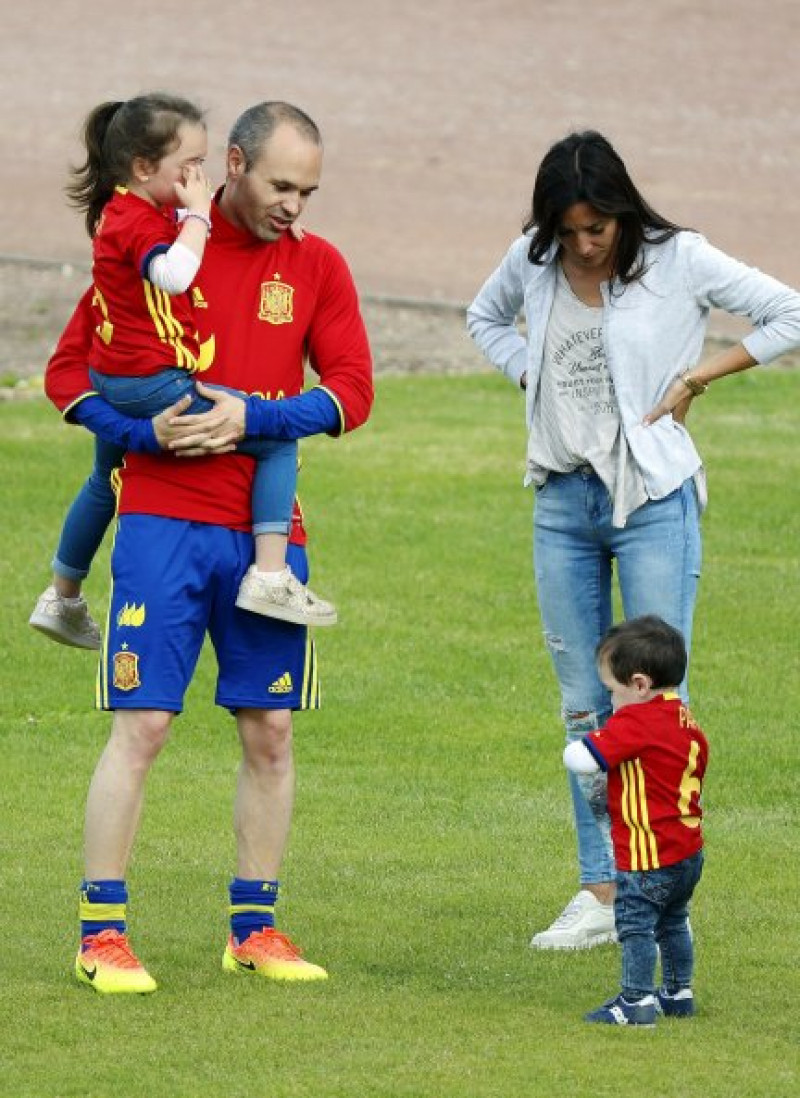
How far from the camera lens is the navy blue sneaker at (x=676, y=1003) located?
6.11m

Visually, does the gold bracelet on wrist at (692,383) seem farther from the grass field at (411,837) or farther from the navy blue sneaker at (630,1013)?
the navy blue sneaker at (630,1013)

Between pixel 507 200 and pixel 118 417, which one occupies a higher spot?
pixel 507 200

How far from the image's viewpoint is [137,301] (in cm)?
618

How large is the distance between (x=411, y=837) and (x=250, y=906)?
68.4 inches

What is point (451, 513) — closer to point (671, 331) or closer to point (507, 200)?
point (671, 331)

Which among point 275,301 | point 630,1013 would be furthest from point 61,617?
point 630,1013

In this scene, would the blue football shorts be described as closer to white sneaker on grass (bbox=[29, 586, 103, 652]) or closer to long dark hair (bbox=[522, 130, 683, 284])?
white sneaker on grass (bbox=[29, 586, 103, 652])

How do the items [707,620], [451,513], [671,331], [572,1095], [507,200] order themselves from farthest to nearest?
1. [507,200]
2. [451,513]
3. [707,620]
4. [671,331]
5. [572,1095]

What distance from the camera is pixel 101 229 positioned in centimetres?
623

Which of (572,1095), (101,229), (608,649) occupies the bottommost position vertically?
(572,1095)

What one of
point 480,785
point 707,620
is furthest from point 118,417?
point 707,620

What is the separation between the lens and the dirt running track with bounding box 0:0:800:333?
23047 mm

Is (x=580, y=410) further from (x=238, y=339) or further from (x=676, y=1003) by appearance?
(x=676, y=1003)

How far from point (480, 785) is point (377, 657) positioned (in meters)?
2.17
